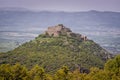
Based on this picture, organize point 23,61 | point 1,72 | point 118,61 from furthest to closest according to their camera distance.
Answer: point 23,61
point 118,61
point 1,72

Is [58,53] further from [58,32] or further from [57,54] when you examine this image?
[58,32]

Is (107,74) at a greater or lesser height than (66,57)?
greater

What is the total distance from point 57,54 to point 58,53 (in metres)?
1.02

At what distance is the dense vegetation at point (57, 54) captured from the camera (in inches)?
3888

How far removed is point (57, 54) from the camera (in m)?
105

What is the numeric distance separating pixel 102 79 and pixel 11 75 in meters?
13.8

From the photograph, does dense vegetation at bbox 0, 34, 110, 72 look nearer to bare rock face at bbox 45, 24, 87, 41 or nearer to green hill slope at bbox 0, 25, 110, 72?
green hill slope at bbox 0, 25, 110, 72

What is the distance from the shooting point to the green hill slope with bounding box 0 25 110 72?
326ft

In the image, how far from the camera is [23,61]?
9981 cm

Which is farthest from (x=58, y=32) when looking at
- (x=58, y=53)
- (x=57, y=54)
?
(x=57, y=54)

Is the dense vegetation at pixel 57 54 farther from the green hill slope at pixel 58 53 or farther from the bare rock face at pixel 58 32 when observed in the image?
the bare rock face at pixel 58 32

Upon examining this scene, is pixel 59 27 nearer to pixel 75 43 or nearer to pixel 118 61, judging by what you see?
pixel 75 43

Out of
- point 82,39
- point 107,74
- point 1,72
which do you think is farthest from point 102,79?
point 82,39

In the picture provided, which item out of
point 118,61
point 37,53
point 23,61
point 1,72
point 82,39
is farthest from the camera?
point 82,39
